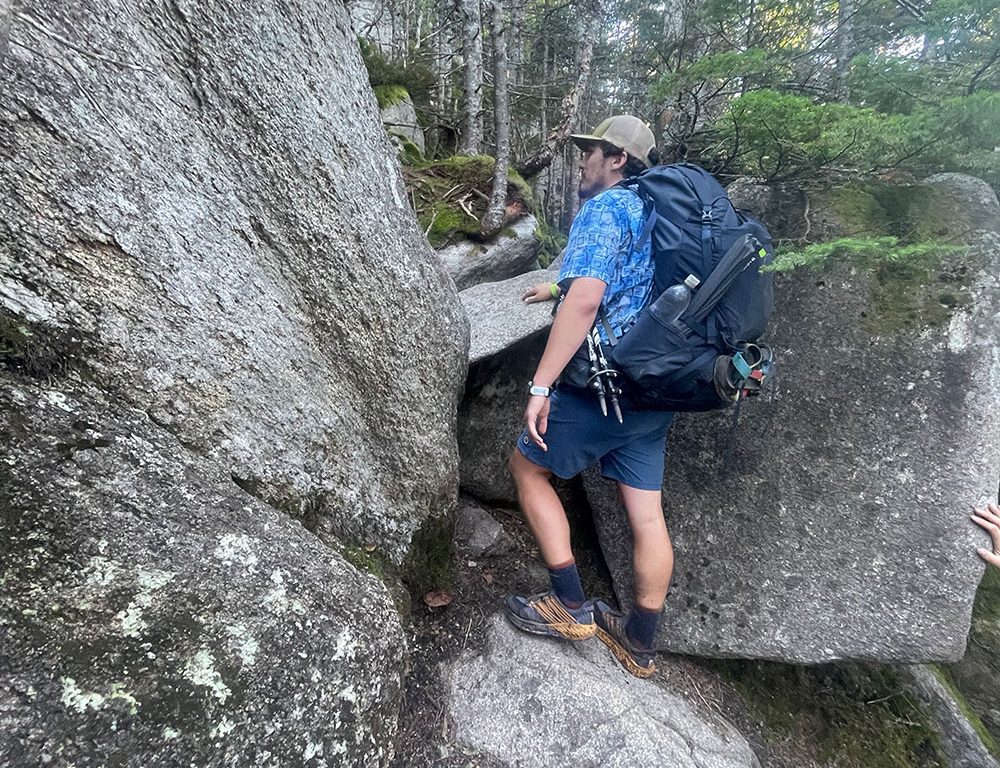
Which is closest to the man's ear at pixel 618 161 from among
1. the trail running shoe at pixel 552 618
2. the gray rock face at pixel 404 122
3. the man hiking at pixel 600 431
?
the man hiking at pixel 600 431

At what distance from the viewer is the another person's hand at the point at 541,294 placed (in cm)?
496

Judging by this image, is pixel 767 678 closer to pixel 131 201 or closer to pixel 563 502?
pixel 563 502

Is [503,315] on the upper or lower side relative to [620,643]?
upper

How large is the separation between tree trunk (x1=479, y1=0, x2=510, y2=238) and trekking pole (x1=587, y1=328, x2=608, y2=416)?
14.7 ft

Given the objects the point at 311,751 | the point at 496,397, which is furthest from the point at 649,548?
the point at 311,751

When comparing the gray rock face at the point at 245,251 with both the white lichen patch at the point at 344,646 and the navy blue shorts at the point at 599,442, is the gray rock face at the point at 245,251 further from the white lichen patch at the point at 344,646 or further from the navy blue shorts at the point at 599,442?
the navy blue shorts at the point at 599,442

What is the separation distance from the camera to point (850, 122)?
384 cm

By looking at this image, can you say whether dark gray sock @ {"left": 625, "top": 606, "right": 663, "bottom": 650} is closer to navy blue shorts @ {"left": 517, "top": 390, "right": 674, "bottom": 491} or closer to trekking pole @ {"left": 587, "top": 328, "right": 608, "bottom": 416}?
navy blue shorts @ {"left": 517, "top": 390, "right": 674, "bottom": 491}

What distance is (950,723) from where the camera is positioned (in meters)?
4.03

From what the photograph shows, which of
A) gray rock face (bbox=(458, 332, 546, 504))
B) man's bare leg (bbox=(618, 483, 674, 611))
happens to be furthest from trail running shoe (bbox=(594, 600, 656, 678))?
gray rock face (bbox=(458, 332, 546, 504))

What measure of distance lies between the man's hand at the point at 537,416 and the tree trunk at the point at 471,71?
710 centimetres

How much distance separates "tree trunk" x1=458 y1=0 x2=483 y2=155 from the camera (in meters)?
7.88

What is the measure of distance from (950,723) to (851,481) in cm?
204

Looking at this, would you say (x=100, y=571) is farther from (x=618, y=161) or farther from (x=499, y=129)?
(x=499, y=129)
